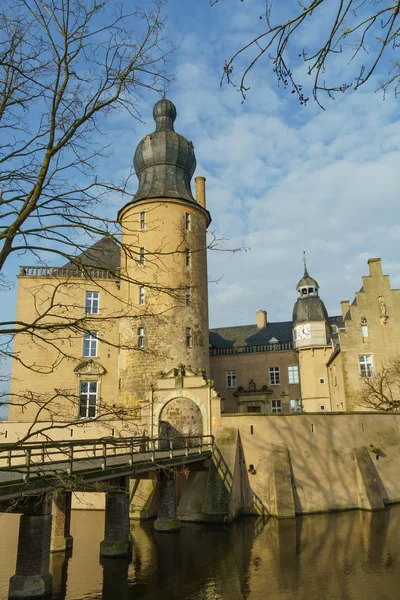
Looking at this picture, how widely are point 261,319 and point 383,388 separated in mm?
13155

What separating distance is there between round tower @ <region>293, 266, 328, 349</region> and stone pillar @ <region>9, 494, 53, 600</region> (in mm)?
24031

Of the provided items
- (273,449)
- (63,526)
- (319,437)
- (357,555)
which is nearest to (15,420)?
(63,526)

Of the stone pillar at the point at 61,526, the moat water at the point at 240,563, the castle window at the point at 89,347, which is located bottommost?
the moat water at the point at 240,563

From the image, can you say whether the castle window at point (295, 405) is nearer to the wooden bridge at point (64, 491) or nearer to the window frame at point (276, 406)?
the window frame at point (276, 406)

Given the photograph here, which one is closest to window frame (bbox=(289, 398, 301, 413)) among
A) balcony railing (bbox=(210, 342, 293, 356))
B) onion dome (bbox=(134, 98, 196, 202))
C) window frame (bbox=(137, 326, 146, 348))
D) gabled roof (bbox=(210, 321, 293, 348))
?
balcony railing (bbox=(210, 342, 293, 356))

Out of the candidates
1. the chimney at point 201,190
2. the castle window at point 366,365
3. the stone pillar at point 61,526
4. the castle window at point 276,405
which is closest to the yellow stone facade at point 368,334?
the castle window at point 366,365

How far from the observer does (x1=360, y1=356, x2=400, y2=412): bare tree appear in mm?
25002

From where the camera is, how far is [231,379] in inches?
1336

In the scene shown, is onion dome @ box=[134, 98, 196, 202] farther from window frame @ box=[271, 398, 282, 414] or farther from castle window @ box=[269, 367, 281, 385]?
window frame @ box=[271, 398, 282, 414]

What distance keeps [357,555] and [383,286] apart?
59.3 ft

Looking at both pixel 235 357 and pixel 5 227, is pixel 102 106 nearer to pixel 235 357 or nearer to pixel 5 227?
pixel 5 227

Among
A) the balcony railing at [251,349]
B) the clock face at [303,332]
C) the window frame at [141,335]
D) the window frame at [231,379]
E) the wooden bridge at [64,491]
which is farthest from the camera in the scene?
the window frame at [231,379]

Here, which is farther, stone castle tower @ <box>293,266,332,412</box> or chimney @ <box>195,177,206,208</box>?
stone castle tower @ <box>293,266,332,412</box>

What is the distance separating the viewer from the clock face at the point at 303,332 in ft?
103
